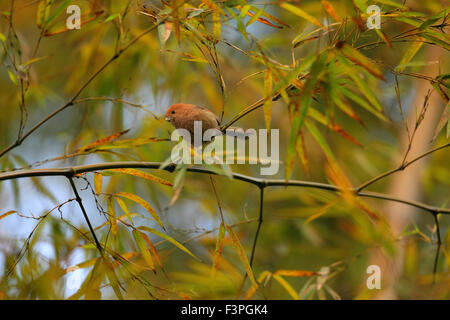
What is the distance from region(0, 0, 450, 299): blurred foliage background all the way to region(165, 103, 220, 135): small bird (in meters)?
0.08

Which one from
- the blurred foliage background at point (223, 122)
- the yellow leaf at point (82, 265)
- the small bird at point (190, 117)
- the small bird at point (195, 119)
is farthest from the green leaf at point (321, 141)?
the yellow leaf at point (82, 265)

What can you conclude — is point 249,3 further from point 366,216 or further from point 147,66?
point 147,66

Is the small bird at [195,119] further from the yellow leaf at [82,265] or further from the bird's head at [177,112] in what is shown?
the yellow leaf at [82,265]

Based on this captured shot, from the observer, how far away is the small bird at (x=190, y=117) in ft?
4.29

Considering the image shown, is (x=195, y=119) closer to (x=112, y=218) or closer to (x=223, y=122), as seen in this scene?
(x=112, y=218)

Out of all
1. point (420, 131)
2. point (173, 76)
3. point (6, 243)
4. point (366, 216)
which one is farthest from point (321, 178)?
point (6, 243)

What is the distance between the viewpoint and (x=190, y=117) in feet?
4.45

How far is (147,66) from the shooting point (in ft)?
6.13

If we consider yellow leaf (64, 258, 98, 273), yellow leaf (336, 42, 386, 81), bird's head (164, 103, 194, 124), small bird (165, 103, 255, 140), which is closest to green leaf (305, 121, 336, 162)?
yellow leaf (336, 42, 386, 81)

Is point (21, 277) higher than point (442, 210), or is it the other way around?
point (442, 210)

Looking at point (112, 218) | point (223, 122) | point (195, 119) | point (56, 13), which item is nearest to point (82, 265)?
point (112, 218)

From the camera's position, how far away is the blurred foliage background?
0.96 metres

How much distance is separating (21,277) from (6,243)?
0.18m
